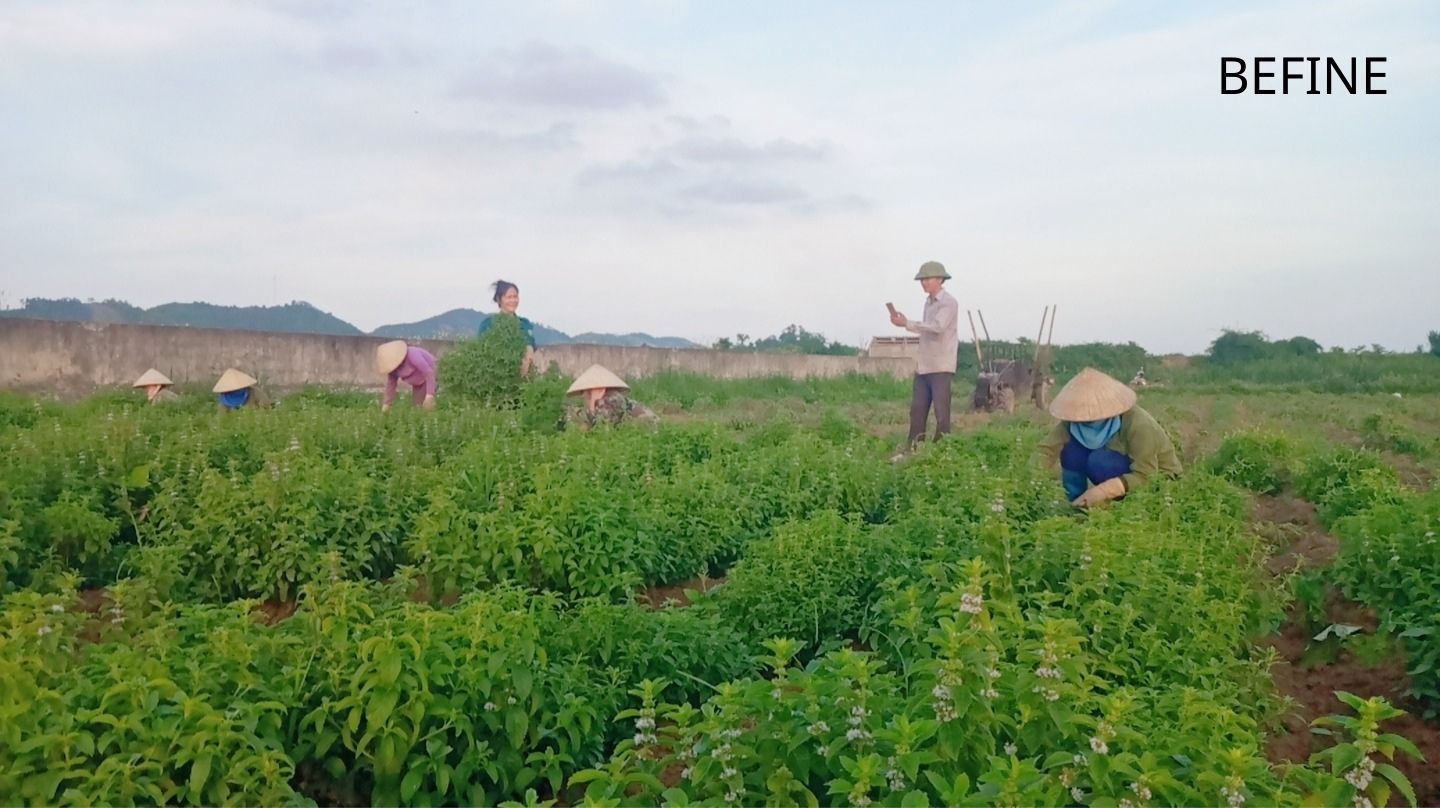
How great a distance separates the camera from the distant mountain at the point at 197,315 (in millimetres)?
14862

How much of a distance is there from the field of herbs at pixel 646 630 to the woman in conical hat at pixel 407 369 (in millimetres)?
2840

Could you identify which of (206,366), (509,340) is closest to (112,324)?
(206,366)

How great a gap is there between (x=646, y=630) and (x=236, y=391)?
8064mm

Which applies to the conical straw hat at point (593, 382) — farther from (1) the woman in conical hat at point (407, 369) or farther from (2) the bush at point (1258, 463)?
(2) the bush at point (1258, 463)

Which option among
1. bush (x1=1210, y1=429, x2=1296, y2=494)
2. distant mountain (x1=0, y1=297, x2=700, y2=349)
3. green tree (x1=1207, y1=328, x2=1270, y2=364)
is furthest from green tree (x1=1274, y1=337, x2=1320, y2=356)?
bush (x1=1210, y1=429, x2=1296, y2=494)

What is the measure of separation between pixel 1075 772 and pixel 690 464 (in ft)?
17.1

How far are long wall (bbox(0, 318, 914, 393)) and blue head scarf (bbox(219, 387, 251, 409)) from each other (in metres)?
3.56

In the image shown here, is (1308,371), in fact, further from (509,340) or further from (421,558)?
(421,558)

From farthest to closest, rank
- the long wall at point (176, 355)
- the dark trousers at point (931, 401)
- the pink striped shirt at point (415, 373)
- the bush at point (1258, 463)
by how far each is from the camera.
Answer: the long wall at point (176, 355), the pink striped shirt at point (415, 373), the dark trousers at point (931, 401), the bush at point (1258, 463)

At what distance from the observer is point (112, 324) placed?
12945 mm

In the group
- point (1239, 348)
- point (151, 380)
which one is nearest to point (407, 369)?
point (151, 380)

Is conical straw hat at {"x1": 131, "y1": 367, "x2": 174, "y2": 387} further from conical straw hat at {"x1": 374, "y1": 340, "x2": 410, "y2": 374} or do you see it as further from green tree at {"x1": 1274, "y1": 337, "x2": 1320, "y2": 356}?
green tree at {"x1": 1274, "y1": 337, "x2": 1320, "y2": 356}

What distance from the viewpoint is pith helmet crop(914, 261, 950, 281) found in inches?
406

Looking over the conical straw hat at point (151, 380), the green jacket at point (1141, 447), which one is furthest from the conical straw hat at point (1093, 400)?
the conical straw hat at point (151, 380)
